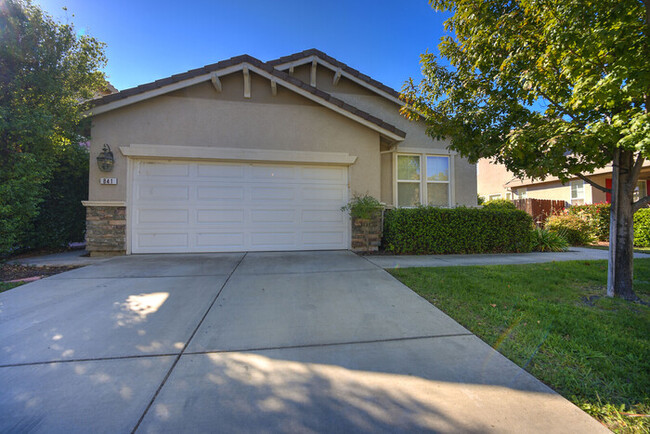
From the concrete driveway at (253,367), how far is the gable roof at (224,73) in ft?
14.6

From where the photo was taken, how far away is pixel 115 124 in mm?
6125

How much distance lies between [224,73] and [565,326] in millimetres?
7792

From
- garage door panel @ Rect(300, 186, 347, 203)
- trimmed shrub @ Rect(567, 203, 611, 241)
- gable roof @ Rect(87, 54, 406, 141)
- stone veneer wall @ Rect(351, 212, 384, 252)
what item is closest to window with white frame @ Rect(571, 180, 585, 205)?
trimmed shrub @ Rect(567, 203, 611, 241)

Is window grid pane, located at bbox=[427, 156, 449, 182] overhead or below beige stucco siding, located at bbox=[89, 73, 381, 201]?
below

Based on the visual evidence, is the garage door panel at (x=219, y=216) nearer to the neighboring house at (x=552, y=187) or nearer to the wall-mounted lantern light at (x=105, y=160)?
the wall-mounted lantern light at (x=105, y=160)

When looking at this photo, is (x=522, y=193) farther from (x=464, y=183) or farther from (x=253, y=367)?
(x=253, y=367)

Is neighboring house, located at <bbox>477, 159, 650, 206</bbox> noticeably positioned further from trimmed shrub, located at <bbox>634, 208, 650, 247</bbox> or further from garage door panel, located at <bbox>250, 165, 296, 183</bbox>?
garage door panel, located at <bbox>250, 165, 296, 183</bbox>

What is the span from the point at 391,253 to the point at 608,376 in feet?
15.6

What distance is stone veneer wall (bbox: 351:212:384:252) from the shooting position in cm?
677

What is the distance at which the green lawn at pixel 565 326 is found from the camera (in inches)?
69.4

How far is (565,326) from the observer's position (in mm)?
2646

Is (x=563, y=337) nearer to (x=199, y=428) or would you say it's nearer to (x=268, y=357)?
(x=268, y=357)

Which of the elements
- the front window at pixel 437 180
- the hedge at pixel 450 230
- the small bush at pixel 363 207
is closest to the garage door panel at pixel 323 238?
the small bush at pixel 363 207

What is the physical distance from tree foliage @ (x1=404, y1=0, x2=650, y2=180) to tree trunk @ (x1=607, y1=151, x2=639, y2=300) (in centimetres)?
33
